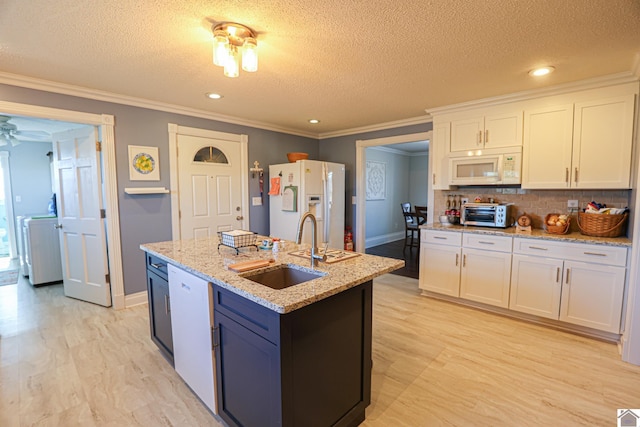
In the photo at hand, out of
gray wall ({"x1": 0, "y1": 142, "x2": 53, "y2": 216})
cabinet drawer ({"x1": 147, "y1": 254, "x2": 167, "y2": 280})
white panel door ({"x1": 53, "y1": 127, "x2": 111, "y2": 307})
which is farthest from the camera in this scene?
gray wall ({"x1": 0, "y1": 142, "x2": 53, "y2": 216})

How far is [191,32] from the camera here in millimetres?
1885

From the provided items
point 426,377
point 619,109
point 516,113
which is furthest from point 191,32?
point 619,109

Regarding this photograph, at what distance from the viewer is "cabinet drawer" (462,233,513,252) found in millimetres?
2982

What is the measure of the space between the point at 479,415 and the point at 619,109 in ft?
9.07

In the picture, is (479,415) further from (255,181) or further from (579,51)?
(255,181)

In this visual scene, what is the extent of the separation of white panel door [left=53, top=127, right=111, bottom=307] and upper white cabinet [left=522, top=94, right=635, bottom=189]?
447 cm

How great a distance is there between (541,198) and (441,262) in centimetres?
125

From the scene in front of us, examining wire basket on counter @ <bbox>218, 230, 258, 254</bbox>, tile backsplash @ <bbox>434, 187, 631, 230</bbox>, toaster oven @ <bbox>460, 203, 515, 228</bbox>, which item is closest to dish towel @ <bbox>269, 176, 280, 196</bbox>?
wire basket on counter @ <bbox>218, 230, 258, 254</bbox>

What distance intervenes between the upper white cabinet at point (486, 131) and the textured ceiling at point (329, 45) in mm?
270

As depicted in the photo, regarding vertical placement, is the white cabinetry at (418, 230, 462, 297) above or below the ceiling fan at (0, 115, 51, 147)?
below

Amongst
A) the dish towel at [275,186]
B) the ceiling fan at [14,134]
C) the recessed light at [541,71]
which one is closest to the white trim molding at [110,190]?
the ceiling fan at [14,134]

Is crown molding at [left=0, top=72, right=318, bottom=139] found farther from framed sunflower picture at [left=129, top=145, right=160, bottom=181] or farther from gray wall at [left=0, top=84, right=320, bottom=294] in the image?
framed sunflower picture at [left=129, top=145, right=160, bottom=181]

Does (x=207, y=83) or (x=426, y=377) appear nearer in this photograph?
(x=426, y=377)

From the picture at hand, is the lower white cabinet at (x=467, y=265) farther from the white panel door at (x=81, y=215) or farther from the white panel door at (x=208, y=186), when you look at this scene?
the white panel door at (x=81, y=215)
